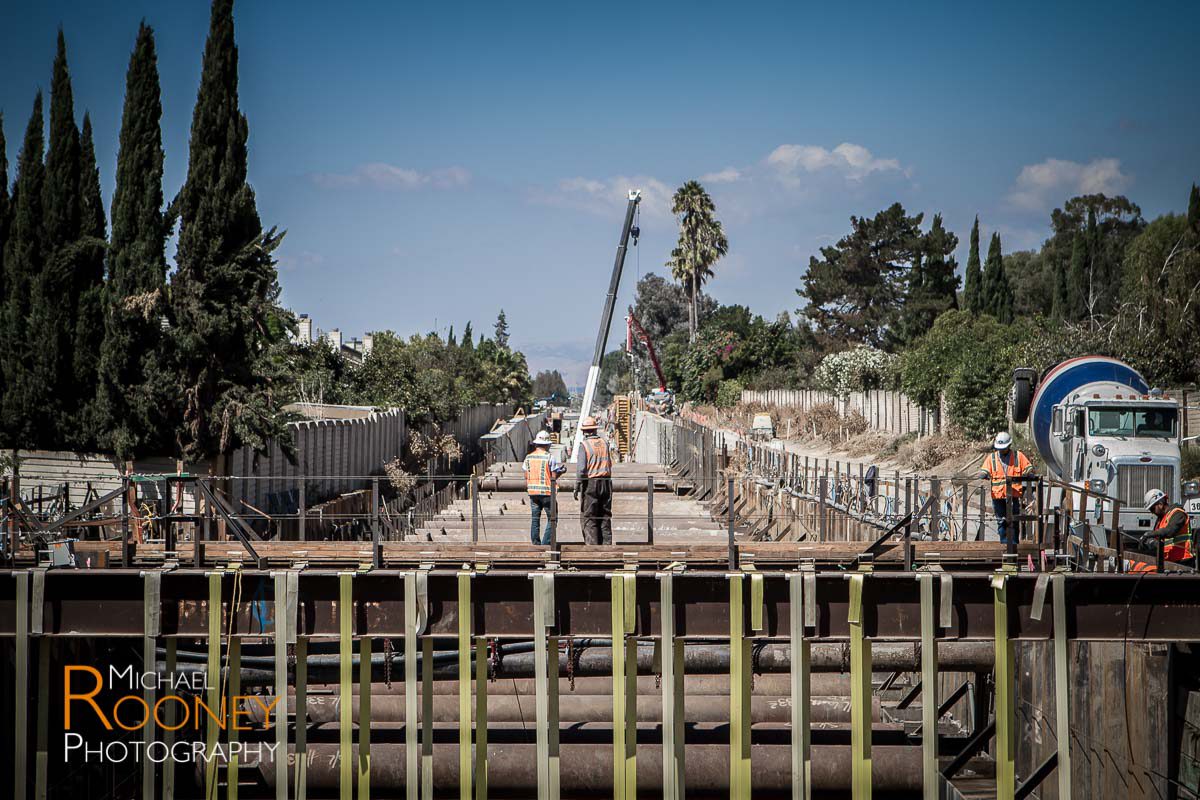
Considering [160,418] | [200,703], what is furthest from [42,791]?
[160,418]

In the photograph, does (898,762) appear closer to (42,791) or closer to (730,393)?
(42,791)

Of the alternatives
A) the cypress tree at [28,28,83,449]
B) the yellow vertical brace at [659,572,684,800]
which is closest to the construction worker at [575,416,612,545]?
the yellow vertical brace at [659,572,684,800]

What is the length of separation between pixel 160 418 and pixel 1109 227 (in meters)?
85.0

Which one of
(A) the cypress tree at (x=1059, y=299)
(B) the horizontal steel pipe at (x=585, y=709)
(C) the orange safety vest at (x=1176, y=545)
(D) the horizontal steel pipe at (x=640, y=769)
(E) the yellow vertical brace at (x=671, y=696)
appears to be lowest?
(D) the horizontal steel pipe at (x=640, y=769)

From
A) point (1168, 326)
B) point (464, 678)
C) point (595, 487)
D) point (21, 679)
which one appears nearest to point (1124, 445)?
point (595, 487)

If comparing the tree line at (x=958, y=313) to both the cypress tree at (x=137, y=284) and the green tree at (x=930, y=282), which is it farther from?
the cypress tree at (x=137, y=284)

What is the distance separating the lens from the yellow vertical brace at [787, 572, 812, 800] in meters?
10.0

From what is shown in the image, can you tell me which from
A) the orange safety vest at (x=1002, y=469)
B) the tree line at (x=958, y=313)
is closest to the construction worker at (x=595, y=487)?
the orange safety vest at (x=1002, y=469)

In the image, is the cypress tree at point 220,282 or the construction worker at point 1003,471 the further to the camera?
the cypress tree at point 220,282

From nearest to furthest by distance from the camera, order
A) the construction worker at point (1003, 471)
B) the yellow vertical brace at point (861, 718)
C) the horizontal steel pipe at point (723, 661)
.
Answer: the yellow vertical brace at point (861, 718), the horizontal steel pipe at point (723, 661), the construction worker at point (1003, 471)

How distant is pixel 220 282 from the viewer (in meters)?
24.7

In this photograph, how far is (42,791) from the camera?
10.4m

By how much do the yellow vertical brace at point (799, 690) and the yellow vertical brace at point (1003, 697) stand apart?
1.74 m

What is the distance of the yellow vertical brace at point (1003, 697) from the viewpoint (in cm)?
1001
